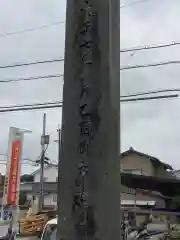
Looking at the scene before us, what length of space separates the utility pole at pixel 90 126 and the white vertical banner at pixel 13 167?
1204cm

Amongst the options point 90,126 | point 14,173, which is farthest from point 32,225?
point 90,126

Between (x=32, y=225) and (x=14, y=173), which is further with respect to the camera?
(x=32, y=225)

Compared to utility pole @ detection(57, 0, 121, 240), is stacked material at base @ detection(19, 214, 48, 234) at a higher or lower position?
lower

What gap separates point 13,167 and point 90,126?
12331 mm

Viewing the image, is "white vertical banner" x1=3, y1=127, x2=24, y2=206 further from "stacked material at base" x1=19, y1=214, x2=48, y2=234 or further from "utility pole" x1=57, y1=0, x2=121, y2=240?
"utility pole" x1=57, y1=0, x2=121, y2=240

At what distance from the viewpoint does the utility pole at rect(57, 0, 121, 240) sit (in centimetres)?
143

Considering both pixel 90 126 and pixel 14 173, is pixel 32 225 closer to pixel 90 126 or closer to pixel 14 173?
pixel 14 173

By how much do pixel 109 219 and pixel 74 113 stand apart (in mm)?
411

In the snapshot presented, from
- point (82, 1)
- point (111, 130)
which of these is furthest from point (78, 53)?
point (111, 130)

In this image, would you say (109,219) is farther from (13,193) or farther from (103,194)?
(13,193)

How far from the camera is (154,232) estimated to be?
17203mm

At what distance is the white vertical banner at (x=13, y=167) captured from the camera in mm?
13156

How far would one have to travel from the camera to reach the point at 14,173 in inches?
529

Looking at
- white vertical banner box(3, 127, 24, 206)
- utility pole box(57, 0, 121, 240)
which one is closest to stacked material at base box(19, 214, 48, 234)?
white vertical banner box(3, 127, 24, 206)
